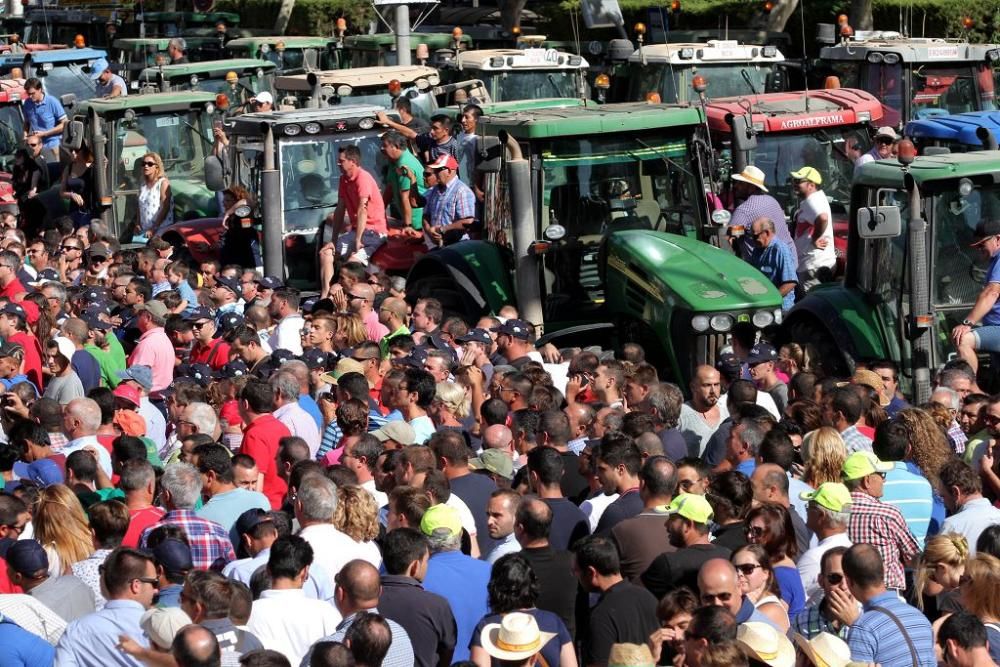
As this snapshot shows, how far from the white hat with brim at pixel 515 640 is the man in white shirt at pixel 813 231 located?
827 cm

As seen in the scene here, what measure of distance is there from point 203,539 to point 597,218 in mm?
5780

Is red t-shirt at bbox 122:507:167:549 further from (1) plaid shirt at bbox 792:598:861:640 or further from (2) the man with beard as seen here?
(1) plaid shirt at bbox 792:598:861:640

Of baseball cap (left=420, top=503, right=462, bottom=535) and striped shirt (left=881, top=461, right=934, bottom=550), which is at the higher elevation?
baseball cap (left=420, top=503, right=462, bottom=535)

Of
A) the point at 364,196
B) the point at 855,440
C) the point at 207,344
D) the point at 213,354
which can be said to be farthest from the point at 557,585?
the point at 364,196

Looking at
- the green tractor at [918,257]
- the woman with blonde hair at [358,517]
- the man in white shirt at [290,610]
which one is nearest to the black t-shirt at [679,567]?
the woman with blonde hair at [358,517]

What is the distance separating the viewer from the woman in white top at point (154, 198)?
17.4 meters

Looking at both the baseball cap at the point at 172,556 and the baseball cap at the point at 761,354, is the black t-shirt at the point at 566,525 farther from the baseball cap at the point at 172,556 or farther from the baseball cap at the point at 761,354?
the baseball cap at the point at 761,354

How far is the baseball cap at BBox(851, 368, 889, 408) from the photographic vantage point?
9.87 meters

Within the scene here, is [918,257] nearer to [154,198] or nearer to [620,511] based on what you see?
[620,511]

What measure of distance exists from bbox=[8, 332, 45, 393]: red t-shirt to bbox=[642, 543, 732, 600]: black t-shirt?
6.03 metres

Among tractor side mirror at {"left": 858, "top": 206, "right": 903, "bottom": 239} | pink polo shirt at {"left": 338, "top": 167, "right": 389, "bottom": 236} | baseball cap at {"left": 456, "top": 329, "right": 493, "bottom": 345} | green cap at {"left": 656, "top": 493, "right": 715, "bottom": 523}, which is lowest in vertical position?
baseball cap at {"left": 456, "top": 329, "right": 493, "bottom": 345}

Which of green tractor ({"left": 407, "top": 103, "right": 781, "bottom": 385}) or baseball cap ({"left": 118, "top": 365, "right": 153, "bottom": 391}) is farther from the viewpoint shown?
green tractor ({"left": 407, "top": 103, "right": 781, "bottom": 385})

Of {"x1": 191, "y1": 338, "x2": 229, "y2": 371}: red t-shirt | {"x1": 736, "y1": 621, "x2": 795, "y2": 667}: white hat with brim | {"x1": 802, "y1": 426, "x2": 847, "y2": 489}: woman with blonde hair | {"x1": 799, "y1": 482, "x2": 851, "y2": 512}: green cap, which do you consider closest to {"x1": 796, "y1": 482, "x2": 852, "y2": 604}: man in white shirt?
{"x1": 799, "y1": 482, "x2": 851, "y2": 512}: green cap

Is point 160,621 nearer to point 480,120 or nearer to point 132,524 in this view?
point 132,524
